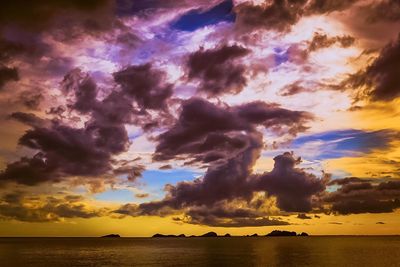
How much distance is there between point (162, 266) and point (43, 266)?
3358cm

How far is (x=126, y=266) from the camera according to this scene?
112500 millimetres

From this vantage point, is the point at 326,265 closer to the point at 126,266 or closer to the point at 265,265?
the point at 265,265

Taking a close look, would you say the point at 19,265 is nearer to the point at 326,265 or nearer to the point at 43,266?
the point at 43,266

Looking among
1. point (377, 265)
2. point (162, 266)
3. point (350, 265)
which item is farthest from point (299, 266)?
point (162, 266)

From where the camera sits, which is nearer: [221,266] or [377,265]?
[221,266]

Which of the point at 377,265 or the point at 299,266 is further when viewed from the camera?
the point at 377,265

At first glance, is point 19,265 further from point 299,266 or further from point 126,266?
point 299,266

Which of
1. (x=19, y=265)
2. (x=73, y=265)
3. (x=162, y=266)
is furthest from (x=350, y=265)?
(x=19, y=265)

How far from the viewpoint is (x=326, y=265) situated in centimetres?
11056

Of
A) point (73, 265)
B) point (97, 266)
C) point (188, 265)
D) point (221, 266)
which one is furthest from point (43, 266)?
point (221, 266)

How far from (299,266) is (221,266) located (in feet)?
67.0

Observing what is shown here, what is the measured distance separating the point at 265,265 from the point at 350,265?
23484 mm

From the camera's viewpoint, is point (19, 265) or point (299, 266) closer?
point (299, 266)

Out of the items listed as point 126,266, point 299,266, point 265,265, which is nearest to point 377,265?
point 299,266
